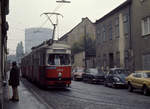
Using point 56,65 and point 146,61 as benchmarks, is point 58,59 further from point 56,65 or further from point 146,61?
point 146,61

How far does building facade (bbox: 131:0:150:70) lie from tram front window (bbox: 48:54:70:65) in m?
9.48

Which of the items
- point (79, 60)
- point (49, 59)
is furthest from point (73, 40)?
point (49, 59)

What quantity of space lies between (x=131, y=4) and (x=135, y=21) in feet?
6.88

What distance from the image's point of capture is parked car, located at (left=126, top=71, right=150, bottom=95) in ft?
57.6

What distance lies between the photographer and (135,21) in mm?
29203

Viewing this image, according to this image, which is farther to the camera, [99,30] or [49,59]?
[99,30]

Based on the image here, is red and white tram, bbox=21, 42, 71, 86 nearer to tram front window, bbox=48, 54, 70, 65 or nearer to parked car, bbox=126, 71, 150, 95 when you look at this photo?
tram front window, bbox=48, 54, 70, 65

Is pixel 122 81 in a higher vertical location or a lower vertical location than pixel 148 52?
lower

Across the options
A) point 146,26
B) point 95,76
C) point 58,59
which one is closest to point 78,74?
point 95,76

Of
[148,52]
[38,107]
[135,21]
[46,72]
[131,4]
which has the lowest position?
[38,107]

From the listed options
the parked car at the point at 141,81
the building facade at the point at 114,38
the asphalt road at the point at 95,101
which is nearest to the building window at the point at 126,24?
the building facade at the point at 114,38

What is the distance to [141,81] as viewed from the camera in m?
18.3

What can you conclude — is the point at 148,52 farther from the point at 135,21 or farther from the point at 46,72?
the point at 46,72

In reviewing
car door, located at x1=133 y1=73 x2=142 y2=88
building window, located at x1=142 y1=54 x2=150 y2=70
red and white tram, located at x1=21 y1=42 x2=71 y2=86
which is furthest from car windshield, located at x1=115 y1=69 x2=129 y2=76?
red and white tram, located at x1=21 y1=42 x2=71 y2=86
